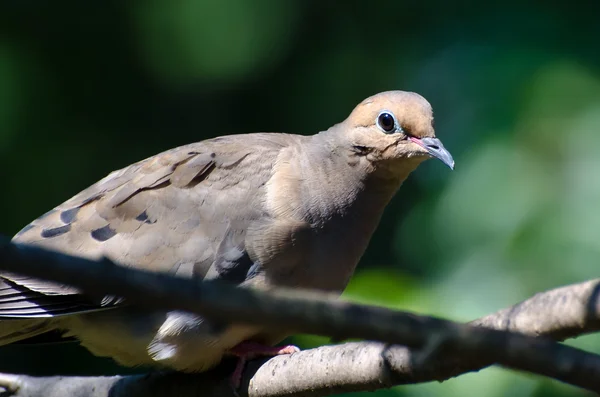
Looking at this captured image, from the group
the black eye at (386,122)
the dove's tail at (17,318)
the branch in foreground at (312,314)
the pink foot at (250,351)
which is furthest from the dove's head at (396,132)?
the branch in foreground at (312,314)

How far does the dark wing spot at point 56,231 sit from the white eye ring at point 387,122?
1.07m

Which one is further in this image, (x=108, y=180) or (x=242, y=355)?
(x=108, y=180)

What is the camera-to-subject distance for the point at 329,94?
5.50 m

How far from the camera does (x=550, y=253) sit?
2934 mm

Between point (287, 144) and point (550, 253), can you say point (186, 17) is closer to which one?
point (287, 144)

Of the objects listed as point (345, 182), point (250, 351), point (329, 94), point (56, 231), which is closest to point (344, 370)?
point (250, 351)

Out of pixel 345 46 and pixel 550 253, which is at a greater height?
pixel 345 46

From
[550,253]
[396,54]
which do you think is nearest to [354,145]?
[550,253]

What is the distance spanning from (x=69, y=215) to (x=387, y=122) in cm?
109

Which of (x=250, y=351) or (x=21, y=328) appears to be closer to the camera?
(x=250, y=351)

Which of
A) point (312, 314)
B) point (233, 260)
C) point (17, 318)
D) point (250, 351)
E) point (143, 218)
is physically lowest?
point (250, 351)

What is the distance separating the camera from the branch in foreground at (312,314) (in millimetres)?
959

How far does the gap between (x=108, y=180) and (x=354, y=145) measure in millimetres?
851

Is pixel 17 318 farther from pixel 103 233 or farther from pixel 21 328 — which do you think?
pixel 103 233
